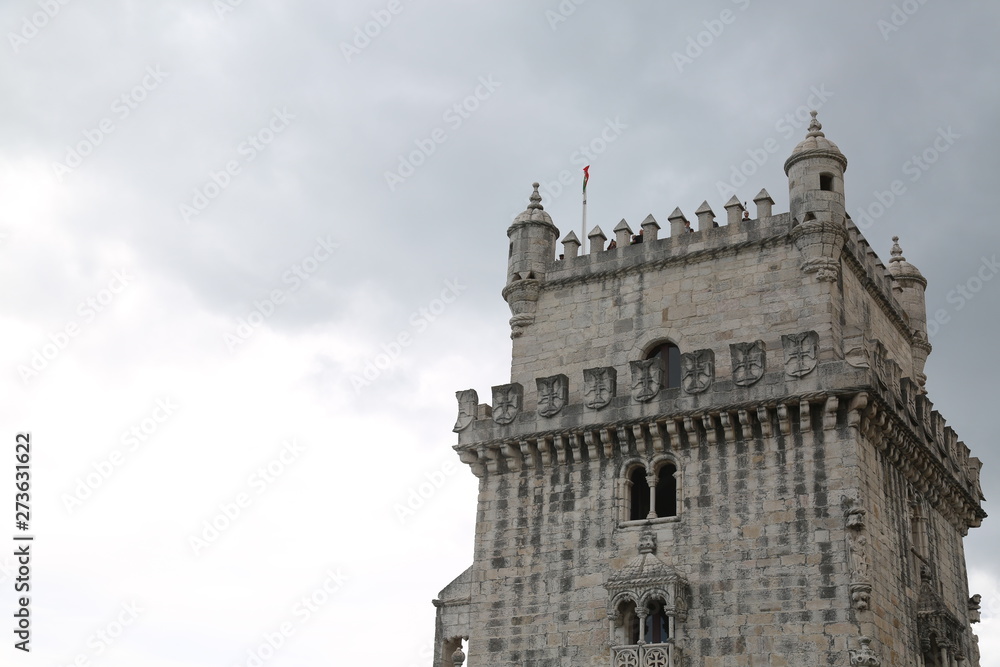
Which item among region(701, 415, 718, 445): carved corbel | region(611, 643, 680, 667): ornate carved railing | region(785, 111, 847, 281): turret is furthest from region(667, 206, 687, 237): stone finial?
region(611, 643, 680, 667): ornate carved railing

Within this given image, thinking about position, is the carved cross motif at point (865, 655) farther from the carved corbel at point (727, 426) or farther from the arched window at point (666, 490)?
the arched window at point (666, 490)

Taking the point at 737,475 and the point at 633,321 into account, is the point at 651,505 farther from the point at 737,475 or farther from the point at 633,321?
the point at 633,321

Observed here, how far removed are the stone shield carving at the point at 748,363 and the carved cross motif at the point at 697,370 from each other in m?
0.60

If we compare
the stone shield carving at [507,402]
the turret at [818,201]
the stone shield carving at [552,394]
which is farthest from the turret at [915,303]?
the stone shield carving at [507,402]

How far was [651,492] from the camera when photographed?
31.2 metres

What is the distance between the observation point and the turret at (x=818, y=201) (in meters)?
31.9

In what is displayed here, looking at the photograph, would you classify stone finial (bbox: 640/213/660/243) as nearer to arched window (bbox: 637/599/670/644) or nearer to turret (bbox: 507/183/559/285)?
turret (bbox: 507/183/559/285)

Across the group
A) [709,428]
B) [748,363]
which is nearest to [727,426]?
[709,428]

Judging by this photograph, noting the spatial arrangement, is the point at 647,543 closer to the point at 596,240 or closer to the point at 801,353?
the point at 801,353

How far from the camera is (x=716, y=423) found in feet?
101

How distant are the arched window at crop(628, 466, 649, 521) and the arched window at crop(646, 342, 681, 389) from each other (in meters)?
2.41

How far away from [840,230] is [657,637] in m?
11.2

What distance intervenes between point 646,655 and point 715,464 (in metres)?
4.88

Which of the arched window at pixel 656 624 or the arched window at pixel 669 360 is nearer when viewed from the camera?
the arched window at pixel 656 624
